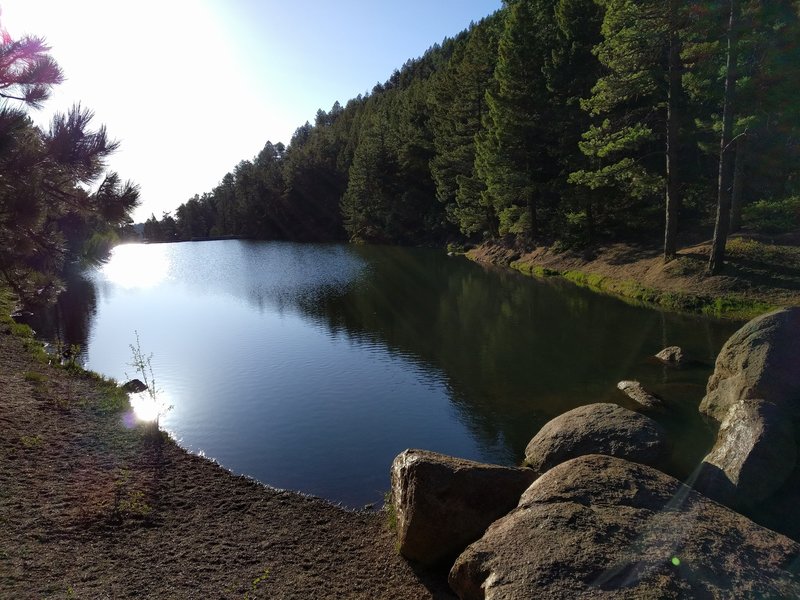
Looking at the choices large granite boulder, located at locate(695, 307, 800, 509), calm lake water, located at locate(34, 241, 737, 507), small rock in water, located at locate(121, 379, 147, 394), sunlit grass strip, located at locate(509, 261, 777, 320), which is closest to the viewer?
large granite boulder, located at locate(695, 307, 800, 509)

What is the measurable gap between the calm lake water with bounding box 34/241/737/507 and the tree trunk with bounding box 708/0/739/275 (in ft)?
11.9

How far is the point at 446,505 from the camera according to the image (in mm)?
7246

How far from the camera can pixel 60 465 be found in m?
9.66

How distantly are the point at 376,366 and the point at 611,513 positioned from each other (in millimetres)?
12244

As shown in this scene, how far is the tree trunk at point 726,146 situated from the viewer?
2070 centimetres

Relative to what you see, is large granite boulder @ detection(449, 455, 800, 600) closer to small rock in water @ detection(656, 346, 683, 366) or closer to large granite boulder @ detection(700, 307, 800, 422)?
large granite boulder @ detection(700, 307, 800, 422)

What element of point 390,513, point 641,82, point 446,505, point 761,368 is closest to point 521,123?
point 641,82

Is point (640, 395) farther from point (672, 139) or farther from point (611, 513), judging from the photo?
point (672, 139)

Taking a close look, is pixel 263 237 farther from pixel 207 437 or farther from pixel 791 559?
pixel 791 559

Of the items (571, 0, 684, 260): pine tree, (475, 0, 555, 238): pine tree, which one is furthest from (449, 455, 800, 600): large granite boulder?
(475, 0, 555, 238): pine tree

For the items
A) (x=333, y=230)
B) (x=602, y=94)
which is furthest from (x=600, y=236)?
(x=333, y=230)

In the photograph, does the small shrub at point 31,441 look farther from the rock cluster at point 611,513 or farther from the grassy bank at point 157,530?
the rock cluster at point 611,513

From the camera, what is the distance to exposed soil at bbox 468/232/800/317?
2106cm

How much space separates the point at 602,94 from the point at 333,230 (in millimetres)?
75686
